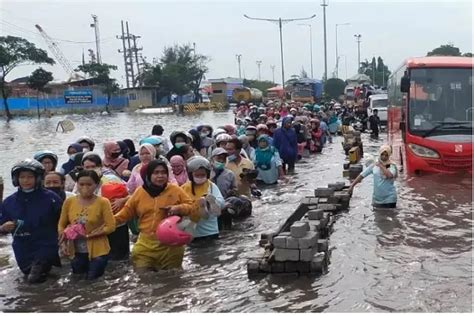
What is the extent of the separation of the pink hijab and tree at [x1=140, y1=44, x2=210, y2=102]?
73843 mm

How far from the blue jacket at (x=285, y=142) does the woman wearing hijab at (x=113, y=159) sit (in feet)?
22.2

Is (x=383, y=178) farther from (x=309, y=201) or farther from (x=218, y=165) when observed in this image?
(x=218, y=165)

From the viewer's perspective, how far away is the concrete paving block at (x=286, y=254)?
19.9 feet

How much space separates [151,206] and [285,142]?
8931mm

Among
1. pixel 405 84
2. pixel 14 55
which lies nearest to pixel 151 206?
pixel 405 84

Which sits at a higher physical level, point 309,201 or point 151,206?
point 151,206

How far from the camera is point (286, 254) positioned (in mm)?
6102

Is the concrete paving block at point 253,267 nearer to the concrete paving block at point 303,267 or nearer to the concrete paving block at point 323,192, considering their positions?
the concrete paving block at point 303,267

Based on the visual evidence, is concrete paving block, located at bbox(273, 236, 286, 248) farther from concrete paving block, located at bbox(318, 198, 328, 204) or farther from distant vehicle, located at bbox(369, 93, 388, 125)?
distant vehicle, located at bbox(369, 93, 388, 125)

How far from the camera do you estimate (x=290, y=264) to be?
614cm

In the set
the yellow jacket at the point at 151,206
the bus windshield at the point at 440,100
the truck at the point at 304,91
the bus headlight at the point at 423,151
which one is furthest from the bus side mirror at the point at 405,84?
the truck at the point at 304,91

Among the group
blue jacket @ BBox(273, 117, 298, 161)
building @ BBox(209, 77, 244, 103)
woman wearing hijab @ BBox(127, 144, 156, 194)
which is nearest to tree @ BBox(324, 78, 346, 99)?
building @ BBox(209, 77, 244, 103)

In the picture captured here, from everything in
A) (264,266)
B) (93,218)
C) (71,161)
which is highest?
(71,161)

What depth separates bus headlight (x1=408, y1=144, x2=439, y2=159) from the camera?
12.2 m
